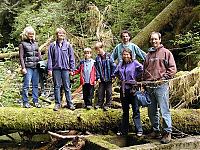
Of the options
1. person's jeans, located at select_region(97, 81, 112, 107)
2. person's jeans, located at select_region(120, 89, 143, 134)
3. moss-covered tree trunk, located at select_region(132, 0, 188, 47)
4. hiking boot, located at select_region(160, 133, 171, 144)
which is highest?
moss-covered tree trunk, located at select_region(132, 0, 188, 47)

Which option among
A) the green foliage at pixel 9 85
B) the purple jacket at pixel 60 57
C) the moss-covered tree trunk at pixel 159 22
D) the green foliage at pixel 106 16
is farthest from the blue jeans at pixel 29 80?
the green foliage at pixel 106 16

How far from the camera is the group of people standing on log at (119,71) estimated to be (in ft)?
22.5

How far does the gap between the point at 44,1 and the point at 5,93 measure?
38.8 ft

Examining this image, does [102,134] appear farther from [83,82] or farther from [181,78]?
[181,78]

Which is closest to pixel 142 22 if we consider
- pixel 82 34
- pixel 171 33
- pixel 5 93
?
pixel 171 33

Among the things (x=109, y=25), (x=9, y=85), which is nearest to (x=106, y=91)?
(x=9, y=85)

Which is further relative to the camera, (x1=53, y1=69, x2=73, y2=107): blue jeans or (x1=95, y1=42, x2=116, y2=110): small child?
(x1=53, y1=69, x2=73, y2=107): blue jeans

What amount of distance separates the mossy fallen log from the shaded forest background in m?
2.60

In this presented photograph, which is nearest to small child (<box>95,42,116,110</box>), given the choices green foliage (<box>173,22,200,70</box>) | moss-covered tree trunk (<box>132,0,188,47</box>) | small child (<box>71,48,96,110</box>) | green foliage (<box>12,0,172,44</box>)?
small child (<box>71,48,96,110</box>)

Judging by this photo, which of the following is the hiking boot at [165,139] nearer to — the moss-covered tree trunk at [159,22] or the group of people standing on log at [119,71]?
the group of people standing on log at [119,71]

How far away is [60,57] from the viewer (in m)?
7.94

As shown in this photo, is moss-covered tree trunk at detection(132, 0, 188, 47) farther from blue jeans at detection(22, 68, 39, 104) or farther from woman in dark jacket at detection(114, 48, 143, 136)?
woman in dark jacket at detection(114, 48, 143, 136)

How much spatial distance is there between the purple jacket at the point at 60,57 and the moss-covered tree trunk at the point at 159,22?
4.59m

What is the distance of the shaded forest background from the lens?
1156cm
